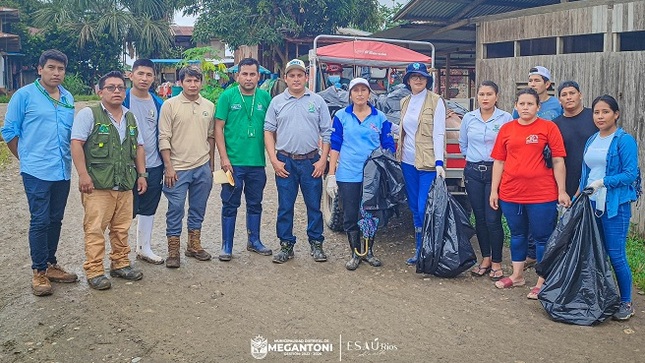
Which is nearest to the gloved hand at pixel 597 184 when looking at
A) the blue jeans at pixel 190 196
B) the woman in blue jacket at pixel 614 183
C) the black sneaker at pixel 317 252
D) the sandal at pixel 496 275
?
the woman in blue jacket at pixel 614 183

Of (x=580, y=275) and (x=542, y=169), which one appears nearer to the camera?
(x=580, y=275)

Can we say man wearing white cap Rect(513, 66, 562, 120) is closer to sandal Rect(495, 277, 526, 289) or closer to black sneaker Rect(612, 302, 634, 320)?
sandal Rect(495, 277, 526, 289)

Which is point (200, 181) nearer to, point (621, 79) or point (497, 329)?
point (497, 329)

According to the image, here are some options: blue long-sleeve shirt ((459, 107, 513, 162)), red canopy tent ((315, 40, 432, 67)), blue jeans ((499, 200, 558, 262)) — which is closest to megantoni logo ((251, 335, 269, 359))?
blue jeans ((499, 200, 558, 262))

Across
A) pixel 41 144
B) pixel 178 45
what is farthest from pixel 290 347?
pixel 178 45

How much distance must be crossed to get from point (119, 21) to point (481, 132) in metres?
35.1

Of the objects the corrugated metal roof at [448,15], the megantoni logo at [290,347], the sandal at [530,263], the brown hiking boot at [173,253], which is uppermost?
the corrugated metal roof at [448,15]

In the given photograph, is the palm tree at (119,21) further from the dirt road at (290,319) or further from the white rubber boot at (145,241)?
the dirt road at (290,319)

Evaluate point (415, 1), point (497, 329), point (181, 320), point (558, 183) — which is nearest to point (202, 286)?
point (181, 320)

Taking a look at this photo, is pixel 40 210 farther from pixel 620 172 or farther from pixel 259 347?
pixel 620 172

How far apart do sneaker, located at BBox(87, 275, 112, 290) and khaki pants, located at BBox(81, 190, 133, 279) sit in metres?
0.03

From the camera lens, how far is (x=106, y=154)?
508cm

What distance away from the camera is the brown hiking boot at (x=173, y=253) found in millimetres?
5761

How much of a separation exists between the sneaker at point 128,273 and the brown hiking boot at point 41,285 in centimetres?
54
